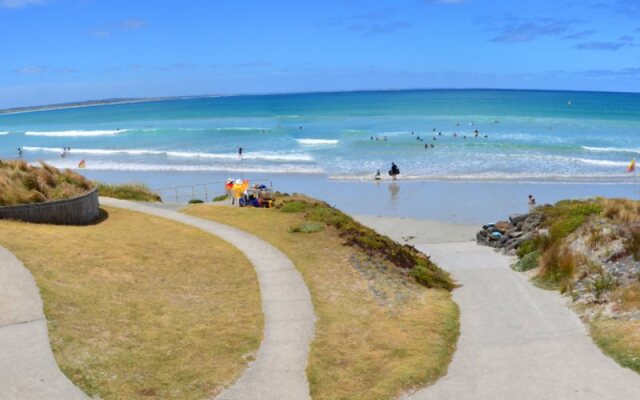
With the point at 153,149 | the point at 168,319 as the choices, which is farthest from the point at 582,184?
the point at 153,149

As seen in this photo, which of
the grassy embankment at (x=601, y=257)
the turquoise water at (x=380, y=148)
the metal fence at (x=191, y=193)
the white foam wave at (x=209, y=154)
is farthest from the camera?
the white foam wave at (x=209, y=154)

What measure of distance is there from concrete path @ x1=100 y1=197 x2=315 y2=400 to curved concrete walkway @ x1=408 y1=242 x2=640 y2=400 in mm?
2057

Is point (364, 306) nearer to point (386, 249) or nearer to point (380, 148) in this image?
point (386, 249)

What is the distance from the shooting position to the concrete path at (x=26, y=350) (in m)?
8.62

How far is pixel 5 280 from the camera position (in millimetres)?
13141

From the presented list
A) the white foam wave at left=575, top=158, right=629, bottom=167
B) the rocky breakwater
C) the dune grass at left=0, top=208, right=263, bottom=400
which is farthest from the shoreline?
the dune grass at left=0, top=208, right=263, bottom=400

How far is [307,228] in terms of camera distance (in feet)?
70.0

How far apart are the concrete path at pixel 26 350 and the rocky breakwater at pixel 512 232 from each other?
16816 millimetres

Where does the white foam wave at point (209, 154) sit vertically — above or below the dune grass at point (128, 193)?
above

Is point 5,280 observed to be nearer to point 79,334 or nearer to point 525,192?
point 79,334

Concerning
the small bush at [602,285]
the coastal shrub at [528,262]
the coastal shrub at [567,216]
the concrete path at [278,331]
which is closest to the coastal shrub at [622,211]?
the coastal shrub at [567,216]

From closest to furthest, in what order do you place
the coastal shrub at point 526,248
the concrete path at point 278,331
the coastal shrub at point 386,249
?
the concrete path at point 278,331, the coastal shrub at point 386,249, the coastal shrub at point 526,248

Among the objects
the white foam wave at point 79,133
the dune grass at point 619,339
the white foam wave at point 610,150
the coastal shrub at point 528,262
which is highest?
the white foam wave at point 79,133

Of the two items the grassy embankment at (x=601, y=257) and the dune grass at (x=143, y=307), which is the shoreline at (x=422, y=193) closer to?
the grassy embankment at (x=601, y=257)
